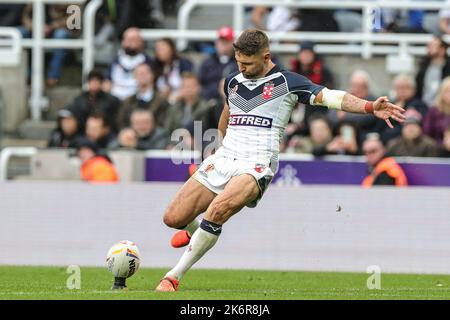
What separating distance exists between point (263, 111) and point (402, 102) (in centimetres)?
751

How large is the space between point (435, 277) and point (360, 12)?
7.61m

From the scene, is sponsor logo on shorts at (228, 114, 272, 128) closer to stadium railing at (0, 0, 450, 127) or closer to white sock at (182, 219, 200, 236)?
white sock at (182, 219, 200, 236)

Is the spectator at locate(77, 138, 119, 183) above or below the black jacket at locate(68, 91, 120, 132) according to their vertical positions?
below

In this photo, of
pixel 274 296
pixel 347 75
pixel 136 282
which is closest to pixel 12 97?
pixel 347 75

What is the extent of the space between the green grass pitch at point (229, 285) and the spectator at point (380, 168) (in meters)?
2.35

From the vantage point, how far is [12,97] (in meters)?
21.5

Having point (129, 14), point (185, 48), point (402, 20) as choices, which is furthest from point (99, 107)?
point (402, 20)

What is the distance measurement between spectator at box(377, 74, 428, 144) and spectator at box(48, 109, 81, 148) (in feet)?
15.6

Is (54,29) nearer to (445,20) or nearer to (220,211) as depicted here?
(445,20)

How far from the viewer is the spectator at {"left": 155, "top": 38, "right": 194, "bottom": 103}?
20484 millimetres

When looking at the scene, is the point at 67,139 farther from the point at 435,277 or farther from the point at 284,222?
the point at 435,277

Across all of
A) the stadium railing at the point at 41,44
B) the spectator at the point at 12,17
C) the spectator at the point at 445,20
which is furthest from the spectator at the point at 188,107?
the spectator at the point at 12,17

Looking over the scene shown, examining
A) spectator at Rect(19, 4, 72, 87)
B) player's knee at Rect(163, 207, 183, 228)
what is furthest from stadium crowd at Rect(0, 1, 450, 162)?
player's knee at Rect(163, 207, 183, 228)

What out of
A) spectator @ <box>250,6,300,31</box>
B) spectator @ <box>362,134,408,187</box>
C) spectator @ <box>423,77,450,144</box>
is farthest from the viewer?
spectator @ <box>250,6,300,31</box>
